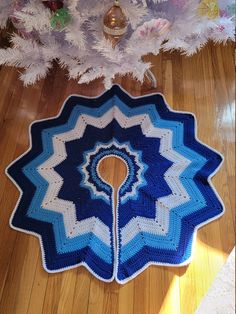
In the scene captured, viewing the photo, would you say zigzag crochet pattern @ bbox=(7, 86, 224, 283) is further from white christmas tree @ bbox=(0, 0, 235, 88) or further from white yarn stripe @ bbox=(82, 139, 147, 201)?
white christmas tree @ bbox=(0, 0, 235, 88)

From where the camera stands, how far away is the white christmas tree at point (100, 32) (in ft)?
4.21

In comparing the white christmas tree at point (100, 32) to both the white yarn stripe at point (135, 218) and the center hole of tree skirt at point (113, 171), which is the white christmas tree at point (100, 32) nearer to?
the white yarn stripe at point (135, 218)

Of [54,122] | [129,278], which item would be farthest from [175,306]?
[54,122]

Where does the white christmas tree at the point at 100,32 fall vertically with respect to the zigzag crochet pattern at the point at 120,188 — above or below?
above

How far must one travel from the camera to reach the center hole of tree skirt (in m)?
1.30

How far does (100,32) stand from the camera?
53.7 inches

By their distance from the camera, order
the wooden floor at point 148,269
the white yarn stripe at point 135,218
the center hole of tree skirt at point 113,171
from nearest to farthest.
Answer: the wooden floor at point 148,269, the white yarn stripe at point 135,218, the center hole of tree skirt at point 113,171

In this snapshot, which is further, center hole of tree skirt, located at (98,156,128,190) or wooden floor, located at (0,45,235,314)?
center hole of tree skirt, located at (98,156,128,190)

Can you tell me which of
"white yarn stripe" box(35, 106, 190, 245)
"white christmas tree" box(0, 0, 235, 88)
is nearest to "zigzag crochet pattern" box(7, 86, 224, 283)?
"white yarn stripe" box(35, 106, 190, 245)

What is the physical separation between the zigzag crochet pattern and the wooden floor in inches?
1.4

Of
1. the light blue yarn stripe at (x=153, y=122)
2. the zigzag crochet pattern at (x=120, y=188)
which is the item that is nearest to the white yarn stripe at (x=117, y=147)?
the zigzag crochet pattern at (x=120, y=188)

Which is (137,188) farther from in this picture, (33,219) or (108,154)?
(33,219)

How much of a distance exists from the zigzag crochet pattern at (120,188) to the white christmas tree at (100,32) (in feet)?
0.59

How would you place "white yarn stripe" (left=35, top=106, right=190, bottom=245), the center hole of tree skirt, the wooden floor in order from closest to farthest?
the wooden floor, "white yarn stripe" (left=35, top=106, right=190, bottom=245), the center hole of tree skirt
